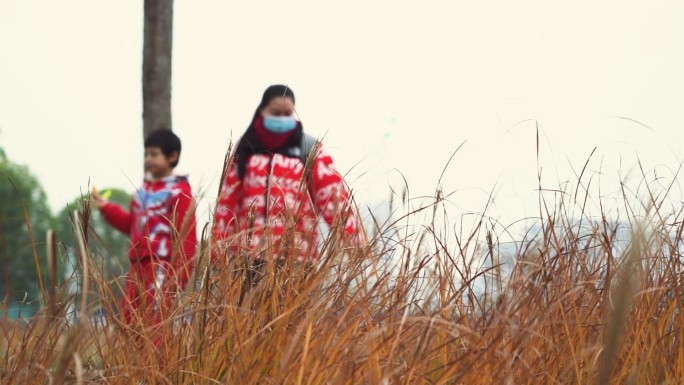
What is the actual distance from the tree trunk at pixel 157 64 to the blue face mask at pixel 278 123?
2582 mm

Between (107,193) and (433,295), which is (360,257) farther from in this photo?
(107,193)

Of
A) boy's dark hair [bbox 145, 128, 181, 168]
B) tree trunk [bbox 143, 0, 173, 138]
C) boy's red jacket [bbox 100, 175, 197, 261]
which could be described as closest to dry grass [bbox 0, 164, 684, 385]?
boy's red jacket [bbox 100, 175, 197, 261]

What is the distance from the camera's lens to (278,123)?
4219 mm

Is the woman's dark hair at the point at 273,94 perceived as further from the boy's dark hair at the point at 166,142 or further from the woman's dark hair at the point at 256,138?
the boy's dark hair at the point at 166,142

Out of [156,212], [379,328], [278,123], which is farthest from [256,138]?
[379,328]

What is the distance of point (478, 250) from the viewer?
290cm

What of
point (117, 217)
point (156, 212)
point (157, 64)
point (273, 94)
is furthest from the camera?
point (157, 64)

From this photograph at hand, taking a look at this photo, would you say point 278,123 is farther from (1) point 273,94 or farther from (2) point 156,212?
(2) point 156,212

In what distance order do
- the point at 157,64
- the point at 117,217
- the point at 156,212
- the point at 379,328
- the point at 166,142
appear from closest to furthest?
the point at 379,328, the point at 156,212, the point at 166,142, the point at 117,217, the point at 157,64

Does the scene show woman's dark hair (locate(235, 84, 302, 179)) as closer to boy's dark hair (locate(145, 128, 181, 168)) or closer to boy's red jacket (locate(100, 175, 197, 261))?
boy's red jacket (locate(100, 175, 197, 261))

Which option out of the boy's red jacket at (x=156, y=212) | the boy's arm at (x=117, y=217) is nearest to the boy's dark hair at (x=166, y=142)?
the boy's red jacket at (x=156, y=212)

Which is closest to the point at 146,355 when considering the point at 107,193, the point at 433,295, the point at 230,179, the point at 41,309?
the point at 41,309

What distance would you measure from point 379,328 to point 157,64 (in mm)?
5211

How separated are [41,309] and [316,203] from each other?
1619 mm
